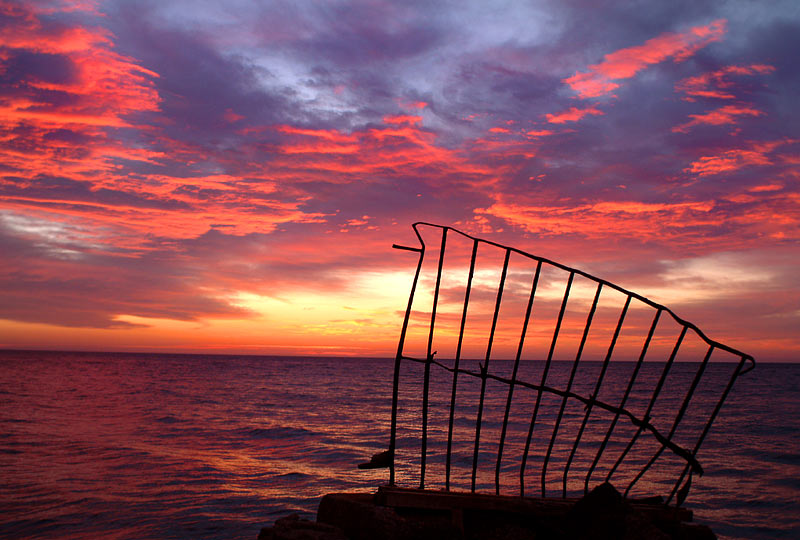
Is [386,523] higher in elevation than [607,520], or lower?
lower

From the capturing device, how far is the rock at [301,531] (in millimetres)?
4895

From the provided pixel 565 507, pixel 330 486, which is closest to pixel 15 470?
pixel 330 486

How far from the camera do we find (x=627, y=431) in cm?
2930

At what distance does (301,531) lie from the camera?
16.2ft

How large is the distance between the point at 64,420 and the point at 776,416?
43325mm

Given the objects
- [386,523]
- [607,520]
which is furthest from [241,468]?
[607,520]

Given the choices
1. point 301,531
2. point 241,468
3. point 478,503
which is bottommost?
point 241,468

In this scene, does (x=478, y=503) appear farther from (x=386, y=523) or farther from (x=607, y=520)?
(x=607, y=520)

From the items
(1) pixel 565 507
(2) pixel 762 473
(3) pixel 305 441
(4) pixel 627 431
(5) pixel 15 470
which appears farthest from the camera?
(4) pixel 627 431

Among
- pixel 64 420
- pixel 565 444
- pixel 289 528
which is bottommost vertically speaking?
pixel 64 420

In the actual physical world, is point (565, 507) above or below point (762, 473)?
above

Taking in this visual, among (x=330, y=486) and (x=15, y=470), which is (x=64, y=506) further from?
(x=330, y=486)

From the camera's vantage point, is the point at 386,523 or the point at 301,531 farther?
the point at 386,523

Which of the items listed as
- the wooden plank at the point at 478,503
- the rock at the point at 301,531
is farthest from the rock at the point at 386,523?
the rock at the point at 301,531
